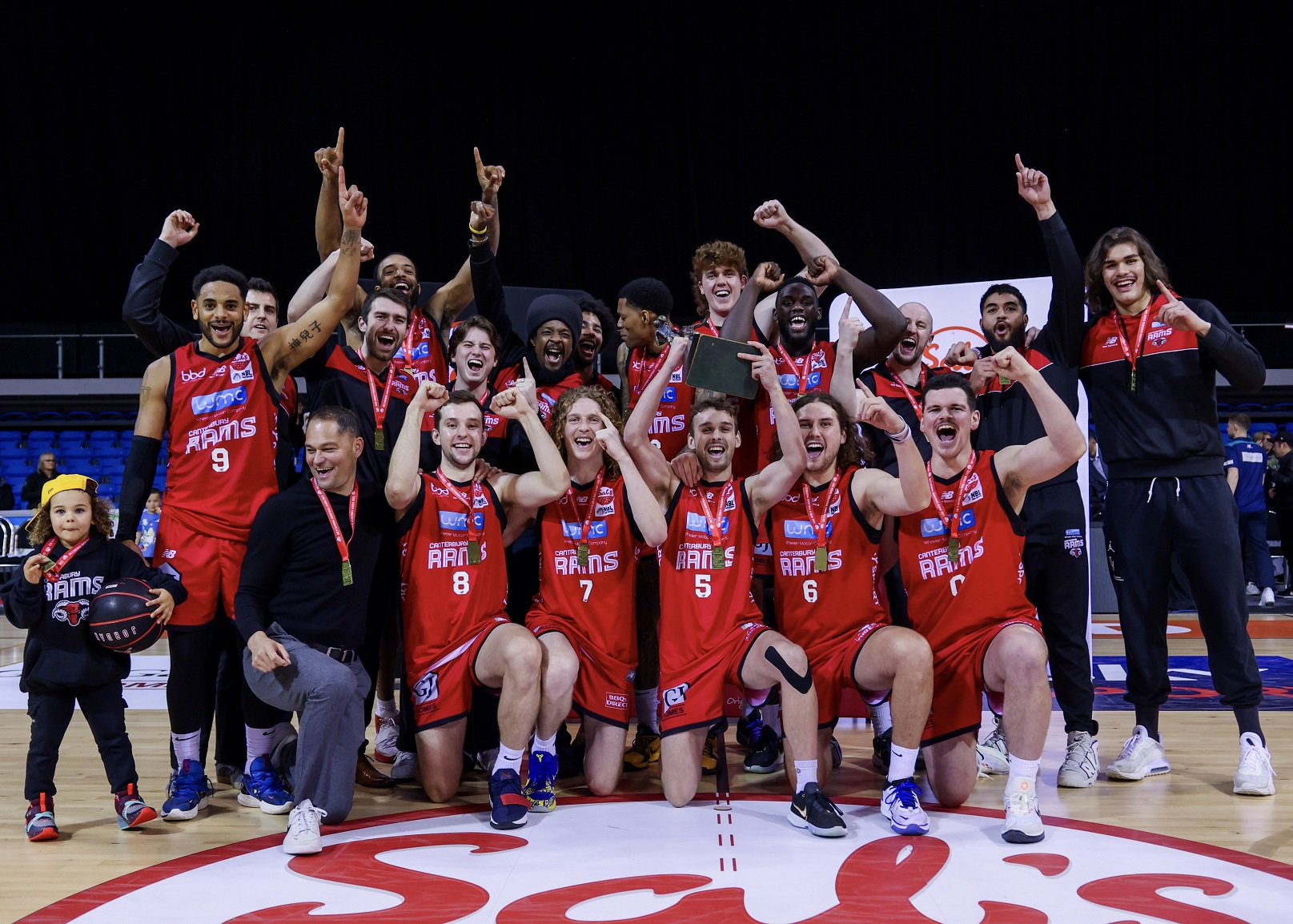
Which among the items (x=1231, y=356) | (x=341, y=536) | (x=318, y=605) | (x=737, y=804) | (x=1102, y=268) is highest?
(x=1102, y=268)

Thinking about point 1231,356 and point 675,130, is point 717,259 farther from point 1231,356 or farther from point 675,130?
point 675,130

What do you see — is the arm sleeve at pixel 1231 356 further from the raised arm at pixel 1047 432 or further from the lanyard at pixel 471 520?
the lanyard at pixel 471 520

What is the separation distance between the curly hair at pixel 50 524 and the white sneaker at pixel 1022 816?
341 cm

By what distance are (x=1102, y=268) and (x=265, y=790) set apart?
4.03 metres

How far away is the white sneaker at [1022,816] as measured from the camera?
132 inches

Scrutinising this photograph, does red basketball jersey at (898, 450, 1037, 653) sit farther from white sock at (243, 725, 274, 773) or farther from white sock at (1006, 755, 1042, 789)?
white sock at (243, 725, 274, 773)

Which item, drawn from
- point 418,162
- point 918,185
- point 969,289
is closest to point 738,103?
point 918,185

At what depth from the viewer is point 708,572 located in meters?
4.01

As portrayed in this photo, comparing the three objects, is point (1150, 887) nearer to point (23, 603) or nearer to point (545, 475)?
point (545, 475)

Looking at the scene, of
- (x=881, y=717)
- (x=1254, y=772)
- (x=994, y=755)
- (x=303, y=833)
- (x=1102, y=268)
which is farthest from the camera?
(x=881, y=717)

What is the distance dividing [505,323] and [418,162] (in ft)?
40.5

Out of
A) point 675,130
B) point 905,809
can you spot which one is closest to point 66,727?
point 905,809

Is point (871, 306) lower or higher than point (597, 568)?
higher

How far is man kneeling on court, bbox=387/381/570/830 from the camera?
3889mm
